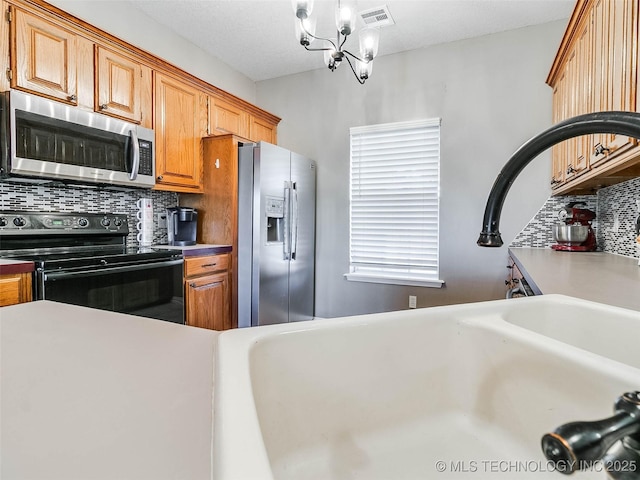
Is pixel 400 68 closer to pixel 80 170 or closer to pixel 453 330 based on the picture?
pixel 80 170

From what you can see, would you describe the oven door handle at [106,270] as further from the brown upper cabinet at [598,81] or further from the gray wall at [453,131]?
the brown upper cabinet at [598,81]

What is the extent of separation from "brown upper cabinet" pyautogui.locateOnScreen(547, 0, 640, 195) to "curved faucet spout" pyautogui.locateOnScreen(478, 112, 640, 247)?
2.16 ft

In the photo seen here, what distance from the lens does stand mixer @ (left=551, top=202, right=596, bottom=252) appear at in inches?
91.3

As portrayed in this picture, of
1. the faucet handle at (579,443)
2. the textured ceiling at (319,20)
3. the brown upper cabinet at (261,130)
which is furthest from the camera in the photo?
the brown upper cabinet at (261,130)

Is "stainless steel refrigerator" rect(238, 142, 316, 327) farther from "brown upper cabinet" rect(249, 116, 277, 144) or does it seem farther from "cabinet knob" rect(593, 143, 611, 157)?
"cabinet knob" rect(593, 143, 611, 157)

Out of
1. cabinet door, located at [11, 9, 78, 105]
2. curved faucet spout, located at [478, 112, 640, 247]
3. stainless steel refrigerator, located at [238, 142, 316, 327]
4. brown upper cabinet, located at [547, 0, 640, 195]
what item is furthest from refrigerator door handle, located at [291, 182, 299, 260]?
curved faucet spout, located at [478, 112, 640, 247]

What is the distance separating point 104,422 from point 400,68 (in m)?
3.48

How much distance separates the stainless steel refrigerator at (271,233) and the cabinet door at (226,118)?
45 centimetres

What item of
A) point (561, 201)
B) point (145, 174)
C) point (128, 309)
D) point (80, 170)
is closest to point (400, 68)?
point (561, 201)

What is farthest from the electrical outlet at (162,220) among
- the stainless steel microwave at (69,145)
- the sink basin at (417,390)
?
the sink basin at (417,390)

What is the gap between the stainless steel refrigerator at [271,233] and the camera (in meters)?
2.79

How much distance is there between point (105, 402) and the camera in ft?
1.31

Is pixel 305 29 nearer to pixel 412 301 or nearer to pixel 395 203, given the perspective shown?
pixel 395 203

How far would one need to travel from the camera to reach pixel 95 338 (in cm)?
61
